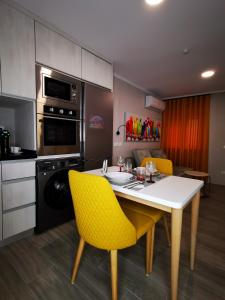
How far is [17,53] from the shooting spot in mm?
1647

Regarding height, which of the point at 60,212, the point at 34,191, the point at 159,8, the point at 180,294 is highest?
the point at 159,8

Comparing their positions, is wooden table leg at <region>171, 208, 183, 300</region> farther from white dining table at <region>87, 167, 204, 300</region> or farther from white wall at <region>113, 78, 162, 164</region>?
white wall at <region>113, 78, 162, 164</region>

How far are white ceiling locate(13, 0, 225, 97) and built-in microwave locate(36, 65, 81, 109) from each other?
21.8 inches

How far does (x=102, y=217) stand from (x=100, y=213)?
0.10 ft

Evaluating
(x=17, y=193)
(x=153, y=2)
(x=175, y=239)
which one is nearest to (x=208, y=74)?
(x=153, y=2)

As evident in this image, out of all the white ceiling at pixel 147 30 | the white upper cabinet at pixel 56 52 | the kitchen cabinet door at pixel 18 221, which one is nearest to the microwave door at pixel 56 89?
the white upper cabinet at pixel 56 52

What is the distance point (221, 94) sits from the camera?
13.9 feet

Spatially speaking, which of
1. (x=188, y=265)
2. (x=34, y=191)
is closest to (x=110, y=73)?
(x=34, y=191)

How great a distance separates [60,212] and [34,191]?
1.55 ft

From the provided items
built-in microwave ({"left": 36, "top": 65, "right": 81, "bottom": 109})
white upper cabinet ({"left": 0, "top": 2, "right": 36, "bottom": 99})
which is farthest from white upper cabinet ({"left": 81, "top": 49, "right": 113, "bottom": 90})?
white upper cabinet ({"left": 0, "top": 2, "right": 36, "bottom": 99})

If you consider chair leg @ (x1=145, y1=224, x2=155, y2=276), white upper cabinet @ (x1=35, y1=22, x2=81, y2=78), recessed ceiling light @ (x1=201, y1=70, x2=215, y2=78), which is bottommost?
chair leg @ (x1=145, y1=224, x2=155, y2=276)

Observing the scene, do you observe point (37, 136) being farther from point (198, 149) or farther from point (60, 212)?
point (198, 149)

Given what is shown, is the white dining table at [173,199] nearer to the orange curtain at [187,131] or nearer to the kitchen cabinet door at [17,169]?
the kitchen cabinet door at [17,169]

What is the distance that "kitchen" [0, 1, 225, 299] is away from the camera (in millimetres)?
1601
